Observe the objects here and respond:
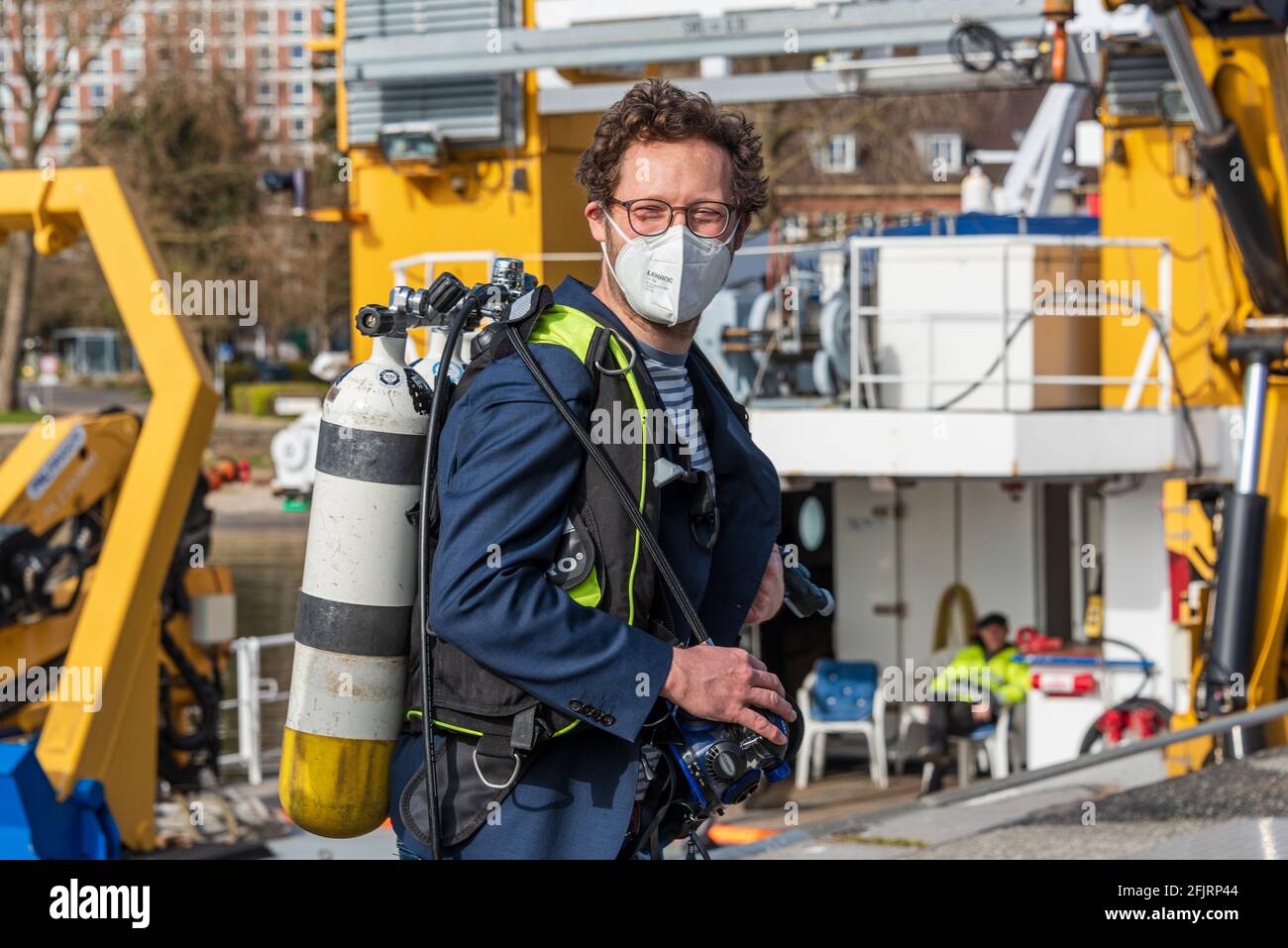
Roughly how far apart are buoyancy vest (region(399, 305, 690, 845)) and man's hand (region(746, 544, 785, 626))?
41 centimetres

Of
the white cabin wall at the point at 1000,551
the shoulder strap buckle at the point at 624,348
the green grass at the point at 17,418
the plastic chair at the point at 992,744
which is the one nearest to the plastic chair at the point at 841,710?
the plastic chair at the point at 992,744

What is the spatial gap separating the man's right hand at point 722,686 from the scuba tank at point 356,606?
47 cm

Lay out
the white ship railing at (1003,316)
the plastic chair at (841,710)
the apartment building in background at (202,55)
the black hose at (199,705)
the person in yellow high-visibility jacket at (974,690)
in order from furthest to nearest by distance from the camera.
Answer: the apartment building in background at (202,55), the plastic chair at (841,710), the person in yellow high-visibility jacket at (974,690), the white ship railing at (1003,316), the black hose at (199,705)

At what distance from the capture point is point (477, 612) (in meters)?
2.48

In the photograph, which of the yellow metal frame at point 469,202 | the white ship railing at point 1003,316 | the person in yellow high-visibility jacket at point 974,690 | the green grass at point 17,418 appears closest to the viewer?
the white ship railing at point 1003,316

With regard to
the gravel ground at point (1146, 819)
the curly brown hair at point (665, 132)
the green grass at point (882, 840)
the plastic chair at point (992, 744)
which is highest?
the curly brown hair at point (665, 132)

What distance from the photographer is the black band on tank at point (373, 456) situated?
272 cm

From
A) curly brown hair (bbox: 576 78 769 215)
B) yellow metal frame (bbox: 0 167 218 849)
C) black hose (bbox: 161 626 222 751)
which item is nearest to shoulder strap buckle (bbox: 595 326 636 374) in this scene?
curly brown hair (bbox: 576 78 769 215)

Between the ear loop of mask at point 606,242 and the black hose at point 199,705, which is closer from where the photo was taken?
the ear loop of mask at point 606,242

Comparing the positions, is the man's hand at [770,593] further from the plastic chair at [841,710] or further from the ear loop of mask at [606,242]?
the plastic chair at [841,710]

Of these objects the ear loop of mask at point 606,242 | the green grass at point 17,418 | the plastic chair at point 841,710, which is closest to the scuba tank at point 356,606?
the ear loop of mask at point 606,242

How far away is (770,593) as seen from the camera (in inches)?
120

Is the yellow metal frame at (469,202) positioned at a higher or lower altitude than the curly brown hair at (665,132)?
higher

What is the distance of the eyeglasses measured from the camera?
2.73 meters
